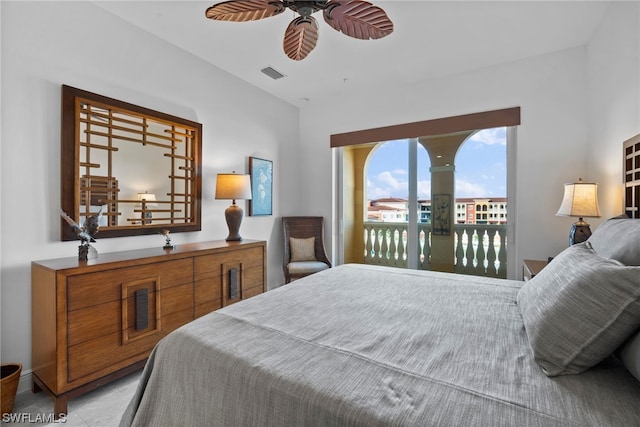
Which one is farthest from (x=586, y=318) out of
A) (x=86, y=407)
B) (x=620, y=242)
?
(x=86, y=407)

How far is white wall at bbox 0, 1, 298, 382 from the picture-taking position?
5.97ft

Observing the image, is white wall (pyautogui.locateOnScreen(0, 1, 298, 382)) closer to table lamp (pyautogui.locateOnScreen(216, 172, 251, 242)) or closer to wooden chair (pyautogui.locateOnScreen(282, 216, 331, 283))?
table lamp (pyautogui.locateOnScreen(216, 172, 251, 242))

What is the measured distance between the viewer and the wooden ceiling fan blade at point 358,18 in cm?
163

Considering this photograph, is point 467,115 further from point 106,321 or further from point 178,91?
point 106,321

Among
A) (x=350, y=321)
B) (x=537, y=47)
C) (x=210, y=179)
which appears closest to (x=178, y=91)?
(x=210, y=179)

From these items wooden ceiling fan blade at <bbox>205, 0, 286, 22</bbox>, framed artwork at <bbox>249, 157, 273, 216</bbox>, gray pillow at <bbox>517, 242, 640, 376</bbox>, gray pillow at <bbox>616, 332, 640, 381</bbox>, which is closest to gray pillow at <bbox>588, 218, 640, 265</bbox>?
gray pillow at <bbox>517, 242, 640, 376</bbox>

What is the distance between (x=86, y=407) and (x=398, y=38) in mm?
3494

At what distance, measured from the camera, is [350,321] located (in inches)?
47.8

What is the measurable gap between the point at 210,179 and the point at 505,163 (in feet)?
10.4

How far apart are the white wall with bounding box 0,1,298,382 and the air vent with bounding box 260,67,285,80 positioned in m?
0.60

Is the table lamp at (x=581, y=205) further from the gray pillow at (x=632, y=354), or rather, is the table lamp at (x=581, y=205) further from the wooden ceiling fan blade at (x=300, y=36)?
the wooden ceiling fan blade at (x=300, y=36)

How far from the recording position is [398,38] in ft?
8.63

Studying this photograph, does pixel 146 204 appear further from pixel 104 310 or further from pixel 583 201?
pixel 583 201

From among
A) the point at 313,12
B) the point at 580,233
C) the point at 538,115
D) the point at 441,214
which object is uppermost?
the point at 313,12
